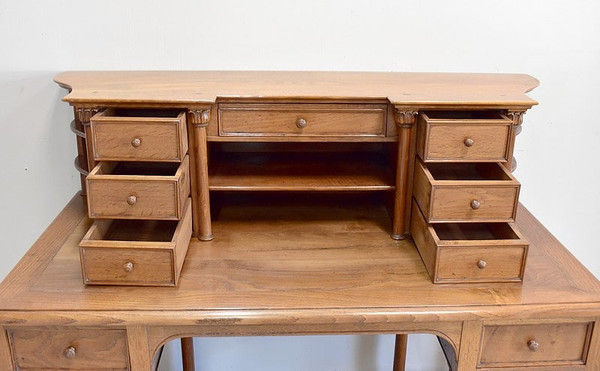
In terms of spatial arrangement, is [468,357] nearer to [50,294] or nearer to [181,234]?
[181,234]

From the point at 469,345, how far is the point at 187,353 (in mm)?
932

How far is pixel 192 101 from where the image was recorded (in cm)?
123

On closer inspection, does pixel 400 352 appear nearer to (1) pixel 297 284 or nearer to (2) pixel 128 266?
(1) pixel 297 284

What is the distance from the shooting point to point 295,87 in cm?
139

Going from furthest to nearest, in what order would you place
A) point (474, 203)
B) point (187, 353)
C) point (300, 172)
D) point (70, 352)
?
point (187, 353) → point (300, 172) → point (474, 203) → point (70, 352)

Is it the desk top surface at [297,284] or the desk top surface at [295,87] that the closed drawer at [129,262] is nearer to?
the desk top surface at [297,284]

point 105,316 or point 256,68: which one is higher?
point 256,68

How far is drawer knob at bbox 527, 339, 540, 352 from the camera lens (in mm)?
1153

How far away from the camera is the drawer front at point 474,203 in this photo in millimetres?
1211

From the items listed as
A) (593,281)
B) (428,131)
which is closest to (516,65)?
(428,131)

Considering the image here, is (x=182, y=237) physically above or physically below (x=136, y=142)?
below

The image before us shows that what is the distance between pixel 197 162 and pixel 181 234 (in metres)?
0.17

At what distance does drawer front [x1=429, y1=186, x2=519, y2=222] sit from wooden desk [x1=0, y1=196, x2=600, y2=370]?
134mm

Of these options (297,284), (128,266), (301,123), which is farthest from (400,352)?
(128,266)
